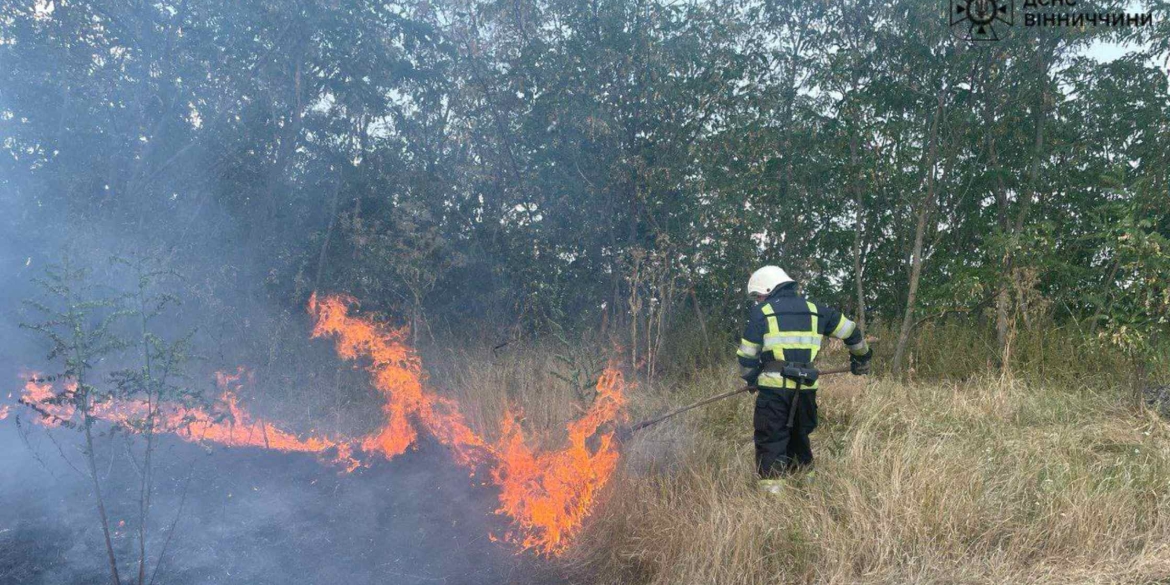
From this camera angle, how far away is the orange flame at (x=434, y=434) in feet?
17.8

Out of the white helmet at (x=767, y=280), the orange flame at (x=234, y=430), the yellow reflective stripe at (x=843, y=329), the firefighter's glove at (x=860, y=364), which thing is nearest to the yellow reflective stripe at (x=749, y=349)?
the white helmet at (x=767, y=280)

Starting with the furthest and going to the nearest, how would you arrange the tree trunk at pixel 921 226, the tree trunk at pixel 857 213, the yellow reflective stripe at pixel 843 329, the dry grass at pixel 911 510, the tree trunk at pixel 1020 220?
the tree trunk at pixel 857 213, the tree trunk at pixel 921 226, the tree trunk at pixel 1020 220, the yellow reflective stripe at pixel 843 329, the dry grass at pixel 911 510

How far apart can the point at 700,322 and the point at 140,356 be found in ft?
20.9

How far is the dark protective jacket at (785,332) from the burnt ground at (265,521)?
2046 mm

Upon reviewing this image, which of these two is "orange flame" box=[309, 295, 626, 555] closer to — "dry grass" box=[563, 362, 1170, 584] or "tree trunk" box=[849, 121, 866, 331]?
"dry grass" box=[563, 362, 1170, 584]

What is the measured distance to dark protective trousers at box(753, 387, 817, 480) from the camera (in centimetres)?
546

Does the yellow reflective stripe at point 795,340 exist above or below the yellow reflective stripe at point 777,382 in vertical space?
above

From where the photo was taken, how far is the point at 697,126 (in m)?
9.59

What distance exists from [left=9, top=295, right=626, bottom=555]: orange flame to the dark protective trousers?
106cm

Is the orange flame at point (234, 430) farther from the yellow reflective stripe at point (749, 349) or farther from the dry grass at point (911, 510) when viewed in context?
the yellow reflective stripe at point (749, 349)

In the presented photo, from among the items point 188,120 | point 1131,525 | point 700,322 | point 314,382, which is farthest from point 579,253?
point 1131,525

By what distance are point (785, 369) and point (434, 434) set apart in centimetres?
321

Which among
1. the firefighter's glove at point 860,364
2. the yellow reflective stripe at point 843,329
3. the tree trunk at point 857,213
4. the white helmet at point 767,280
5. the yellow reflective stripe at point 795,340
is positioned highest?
the tree trunk at point 857,213

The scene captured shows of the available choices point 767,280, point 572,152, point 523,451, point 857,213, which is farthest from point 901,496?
point 572,152
